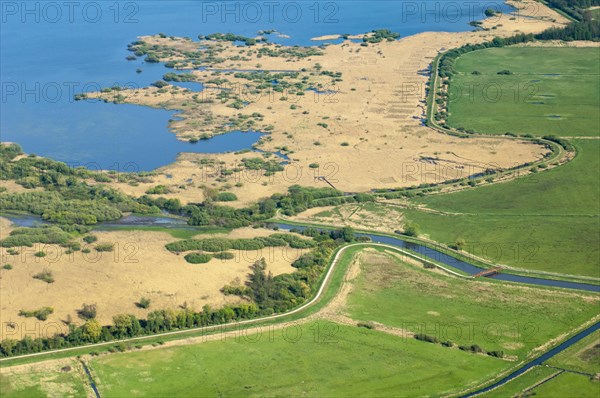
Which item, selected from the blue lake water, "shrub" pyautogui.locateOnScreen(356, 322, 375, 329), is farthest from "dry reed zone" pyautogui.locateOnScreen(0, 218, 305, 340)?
the blue lake water

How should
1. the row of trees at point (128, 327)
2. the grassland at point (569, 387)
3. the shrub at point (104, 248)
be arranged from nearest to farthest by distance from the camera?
the grassland at point (569, 387) → the row of trees at point (128, 327) → the shrub at point (104, 248)

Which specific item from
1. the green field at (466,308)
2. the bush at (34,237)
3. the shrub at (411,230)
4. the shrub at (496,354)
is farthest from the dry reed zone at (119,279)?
the shrub at (496,354)

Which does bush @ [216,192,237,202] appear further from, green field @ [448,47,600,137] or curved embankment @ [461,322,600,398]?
curved embankment @ [461,322,600,398]

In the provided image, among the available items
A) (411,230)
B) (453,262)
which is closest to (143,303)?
(411,230)

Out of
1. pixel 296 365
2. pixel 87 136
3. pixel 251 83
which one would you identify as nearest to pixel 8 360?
pixel 296 365

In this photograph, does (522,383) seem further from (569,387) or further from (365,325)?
(365,325)

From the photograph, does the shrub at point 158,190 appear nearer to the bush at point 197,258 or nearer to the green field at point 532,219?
the bush at point 197,258

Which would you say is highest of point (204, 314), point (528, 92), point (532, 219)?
point (528, 92)
